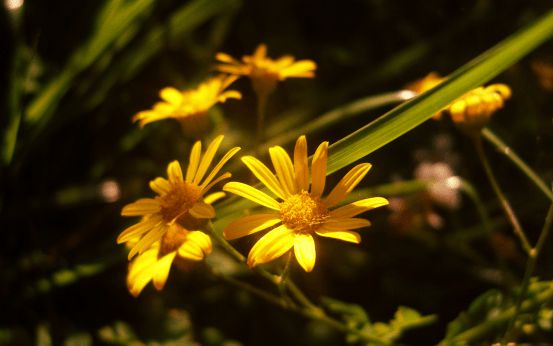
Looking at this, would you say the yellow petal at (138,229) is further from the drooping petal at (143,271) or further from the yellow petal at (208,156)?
the yellow petal at (208,156)

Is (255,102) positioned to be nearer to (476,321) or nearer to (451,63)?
(451,63)

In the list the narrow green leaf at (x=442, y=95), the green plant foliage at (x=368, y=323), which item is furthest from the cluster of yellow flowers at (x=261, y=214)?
the green plant foliage at (x=368, y=323)

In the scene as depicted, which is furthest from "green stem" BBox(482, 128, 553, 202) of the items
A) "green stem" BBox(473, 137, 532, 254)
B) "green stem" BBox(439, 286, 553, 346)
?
"green stem" BBox(439, 286, 553, 346)

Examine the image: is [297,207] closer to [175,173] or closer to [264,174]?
[264,174]

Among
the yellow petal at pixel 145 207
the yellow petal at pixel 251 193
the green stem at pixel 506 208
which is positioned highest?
the yellow petal at pixel 145 207

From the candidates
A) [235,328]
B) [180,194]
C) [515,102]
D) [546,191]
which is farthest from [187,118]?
[515,102]

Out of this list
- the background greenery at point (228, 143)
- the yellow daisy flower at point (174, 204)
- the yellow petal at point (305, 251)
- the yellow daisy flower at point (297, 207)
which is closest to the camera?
the yellow petal at point (305, 251)

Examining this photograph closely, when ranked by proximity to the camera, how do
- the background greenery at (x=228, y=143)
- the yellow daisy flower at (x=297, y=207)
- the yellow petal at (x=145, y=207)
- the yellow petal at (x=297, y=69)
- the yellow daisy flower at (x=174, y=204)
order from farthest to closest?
the background greenery at (x=228, y=143), the yellow petal at (x=297, y=69), the yellow petal at (x=145, y=207), the yellow daisy flower at (x=174, y=204), the yellow daisy flower at (x=297, y=207)

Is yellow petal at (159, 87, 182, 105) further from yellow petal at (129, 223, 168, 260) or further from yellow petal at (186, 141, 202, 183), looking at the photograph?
yellow petal at (129, 223, 168, 260)
